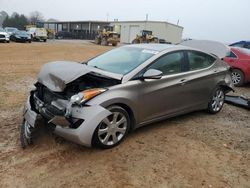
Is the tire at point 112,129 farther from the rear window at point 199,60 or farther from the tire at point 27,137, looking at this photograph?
the rear window at point 199,60

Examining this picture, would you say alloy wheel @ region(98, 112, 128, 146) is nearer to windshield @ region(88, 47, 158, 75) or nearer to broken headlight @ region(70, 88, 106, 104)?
broken headlight @ region(70, 88, 106, 104)

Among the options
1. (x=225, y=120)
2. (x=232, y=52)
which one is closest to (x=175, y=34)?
(x=232, y=52)

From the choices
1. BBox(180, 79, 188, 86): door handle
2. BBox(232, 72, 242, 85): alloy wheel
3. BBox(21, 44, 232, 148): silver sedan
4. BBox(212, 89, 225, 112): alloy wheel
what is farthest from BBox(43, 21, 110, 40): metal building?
BBox(180, 79, 188, 86): door handle

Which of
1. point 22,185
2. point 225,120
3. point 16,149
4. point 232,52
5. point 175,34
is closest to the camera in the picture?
point 22,185

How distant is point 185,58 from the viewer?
5.59 m

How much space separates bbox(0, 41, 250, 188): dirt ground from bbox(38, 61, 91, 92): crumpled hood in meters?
0.85

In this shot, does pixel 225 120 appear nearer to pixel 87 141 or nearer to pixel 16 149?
pixel 87 141

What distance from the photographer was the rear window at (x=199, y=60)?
18.8 ft

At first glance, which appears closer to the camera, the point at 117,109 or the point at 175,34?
the point at 117,109

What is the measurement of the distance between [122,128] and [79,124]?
2.54 feet

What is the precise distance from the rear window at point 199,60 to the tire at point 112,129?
1913 millimetres

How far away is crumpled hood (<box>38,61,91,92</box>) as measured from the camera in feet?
13.8

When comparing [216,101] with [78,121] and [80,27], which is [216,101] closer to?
[78,121]

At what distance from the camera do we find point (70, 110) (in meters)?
4.03
